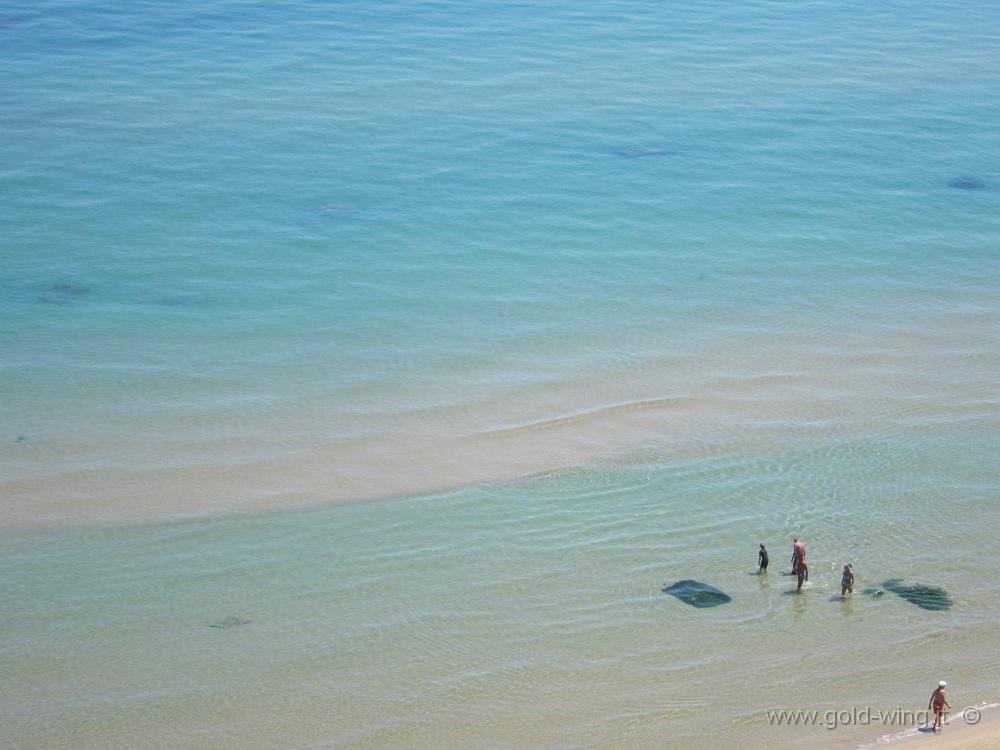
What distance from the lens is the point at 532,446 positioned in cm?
2161

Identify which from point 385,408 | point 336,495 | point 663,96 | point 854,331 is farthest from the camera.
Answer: point 663,96

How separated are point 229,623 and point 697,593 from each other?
22.8ft

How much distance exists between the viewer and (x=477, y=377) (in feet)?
79.6

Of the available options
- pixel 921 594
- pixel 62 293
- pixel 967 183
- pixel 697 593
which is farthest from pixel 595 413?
pixel 967 183

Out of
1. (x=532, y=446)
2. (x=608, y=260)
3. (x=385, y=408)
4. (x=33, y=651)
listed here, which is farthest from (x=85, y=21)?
(x=33, y=651)

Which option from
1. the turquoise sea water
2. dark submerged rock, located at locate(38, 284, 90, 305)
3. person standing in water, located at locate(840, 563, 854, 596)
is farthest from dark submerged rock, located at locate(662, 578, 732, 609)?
dark submerged rock, located at locate(38, 284, 90, 305)

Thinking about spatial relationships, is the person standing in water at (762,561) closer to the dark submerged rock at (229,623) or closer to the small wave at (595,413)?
the small wave at (595,413)

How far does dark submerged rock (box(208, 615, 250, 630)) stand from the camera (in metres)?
16.5

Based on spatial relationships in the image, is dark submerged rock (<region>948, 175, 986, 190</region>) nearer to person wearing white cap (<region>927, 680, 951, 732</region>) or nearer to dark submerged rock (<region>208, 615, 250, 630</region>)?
person wearing white cap (<region>927, 680, 951, 732</region>)

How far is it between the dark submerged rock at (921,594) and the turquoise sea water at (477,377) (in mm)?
262

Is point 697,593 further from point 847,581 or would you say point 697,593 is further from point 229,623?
point 229,623

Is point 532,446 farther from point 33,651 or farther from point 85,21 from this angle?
point 85,21

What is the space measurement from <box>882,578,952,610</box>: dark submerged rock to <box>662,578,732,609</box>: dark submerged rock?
2.57 m

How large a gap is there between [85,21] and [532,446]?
103 ft
